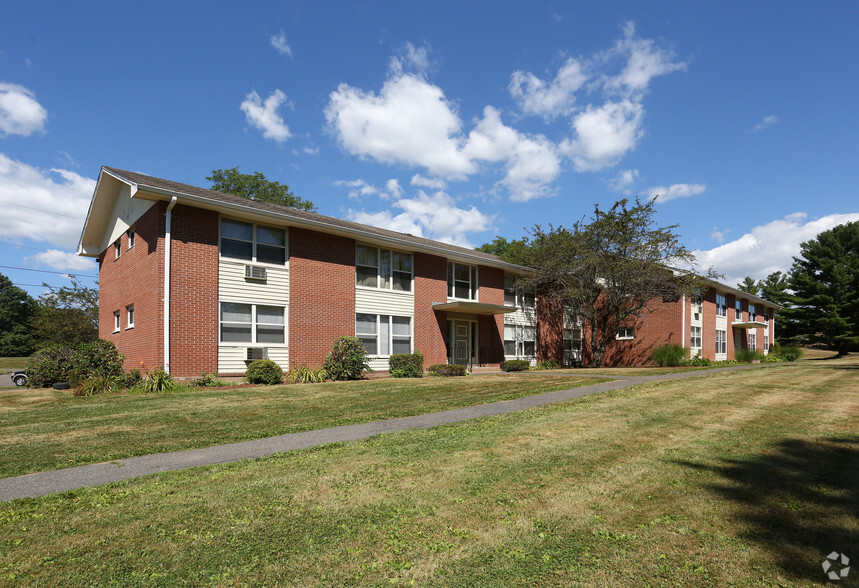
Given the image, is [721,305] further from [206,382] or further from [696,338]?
[206,382]

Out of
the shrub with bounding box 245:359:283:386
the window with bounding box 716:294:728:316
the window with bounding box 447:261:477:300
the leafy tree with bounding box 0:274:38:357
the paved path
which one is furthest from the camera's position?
the leafy tree with bounding box 0:274:38:357

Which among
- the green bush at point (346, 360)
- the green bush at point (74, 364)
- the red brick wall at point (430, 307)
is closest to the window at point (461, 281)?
the red brick wall at point (430, 307)

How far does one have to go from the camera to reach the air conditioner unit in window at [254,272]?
16.0 meters

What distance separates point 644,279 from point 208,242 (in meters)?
18.9

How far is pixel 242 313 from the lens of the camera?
1603 centimetres

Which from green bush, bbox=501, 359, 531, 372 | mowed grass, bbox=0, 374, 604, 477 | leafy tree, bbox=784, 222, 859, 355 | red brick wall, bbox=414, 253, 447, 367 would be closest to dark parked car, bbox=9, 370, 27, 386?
mowed grass, bbox=0, 374, 604, 477

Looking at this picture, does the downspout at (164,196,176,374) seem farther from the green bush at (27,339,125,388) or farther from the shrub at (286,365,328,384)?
the shrub at (286,365,328,384)

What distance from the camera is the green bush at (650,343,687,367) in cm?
2719

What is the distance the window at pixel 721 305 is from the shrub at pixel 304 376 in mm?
30947

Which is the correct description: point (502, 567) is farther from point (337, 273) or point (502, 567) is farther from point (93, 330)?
point (93, 330)

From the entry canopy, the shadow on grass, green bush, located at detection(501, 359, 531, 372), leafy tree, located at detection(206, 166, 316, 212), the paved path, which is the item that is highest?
leafy tree, located at detection(206, 166, 316, 212)

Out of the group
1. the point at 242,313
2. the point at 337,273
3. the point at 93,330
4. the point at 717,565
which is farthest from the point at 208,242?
the point at 93,330

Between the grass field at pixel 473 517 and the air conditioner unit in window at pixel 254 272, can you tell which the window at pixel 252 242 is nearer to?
the air conditioner unit in window at pixel 254 272

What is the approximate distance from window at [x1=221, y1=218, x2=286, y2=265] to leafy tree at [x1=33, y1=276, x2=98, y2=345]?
2137 cm
